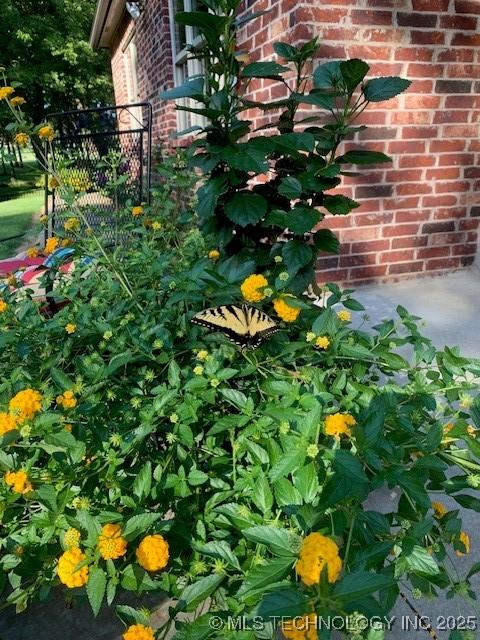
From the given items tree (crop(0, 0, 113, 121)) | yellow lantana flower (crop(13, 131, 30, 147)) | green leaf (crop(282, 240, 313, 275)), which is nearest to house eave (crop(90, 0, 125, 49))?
tree (crop(0, 0, 113, 121))

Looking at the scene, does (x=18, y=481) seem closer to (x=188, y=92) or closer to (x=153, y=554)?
(x=153, y=554)

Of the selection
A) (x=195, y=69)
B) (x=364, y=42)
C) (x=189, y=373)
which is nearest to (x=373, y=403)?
(x=189, y=373)

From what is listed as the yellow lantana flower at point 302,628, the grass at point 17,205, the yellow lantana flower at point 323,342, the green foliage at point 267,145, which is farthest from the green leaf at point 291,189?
the grass at point 17,205

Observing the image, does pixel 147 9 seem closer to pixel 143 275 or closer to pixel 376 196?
pixel 376 196

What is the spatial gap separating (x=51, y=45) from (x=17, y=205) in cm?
702

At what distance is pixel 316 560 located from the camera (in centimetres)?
72

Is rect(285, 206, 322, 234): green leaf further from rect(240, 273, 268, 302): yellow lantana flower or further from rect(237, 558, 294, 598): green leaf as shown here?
rect(237, 558, 294, 598): green leaf

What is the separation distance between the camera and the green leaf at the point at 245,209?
1.36 meters

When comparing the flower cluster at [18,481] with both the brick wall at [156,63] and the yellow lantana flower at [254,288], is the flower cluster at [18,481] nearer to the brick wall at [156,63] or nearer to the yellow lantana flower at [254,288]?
the yellow lantana flower at [254,288]

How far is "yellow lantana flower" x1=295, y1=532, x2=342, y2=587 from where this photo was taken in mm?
715

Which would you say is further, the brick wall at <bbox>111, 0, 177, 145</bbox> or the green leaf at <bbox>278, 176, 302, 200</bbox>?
the brick wall at <bbox>111, 0, 177, 145</bbox>

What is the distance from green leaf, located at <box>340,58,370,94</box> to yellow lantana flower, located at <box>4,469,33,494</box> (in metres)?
1.30

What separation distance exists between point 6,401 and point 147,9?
7.08 metres

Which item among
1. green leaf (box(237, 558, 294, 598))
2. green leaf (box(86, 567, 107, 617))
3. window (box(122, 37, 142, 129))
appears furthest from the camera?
window (box(122, 37, 142, 129))
